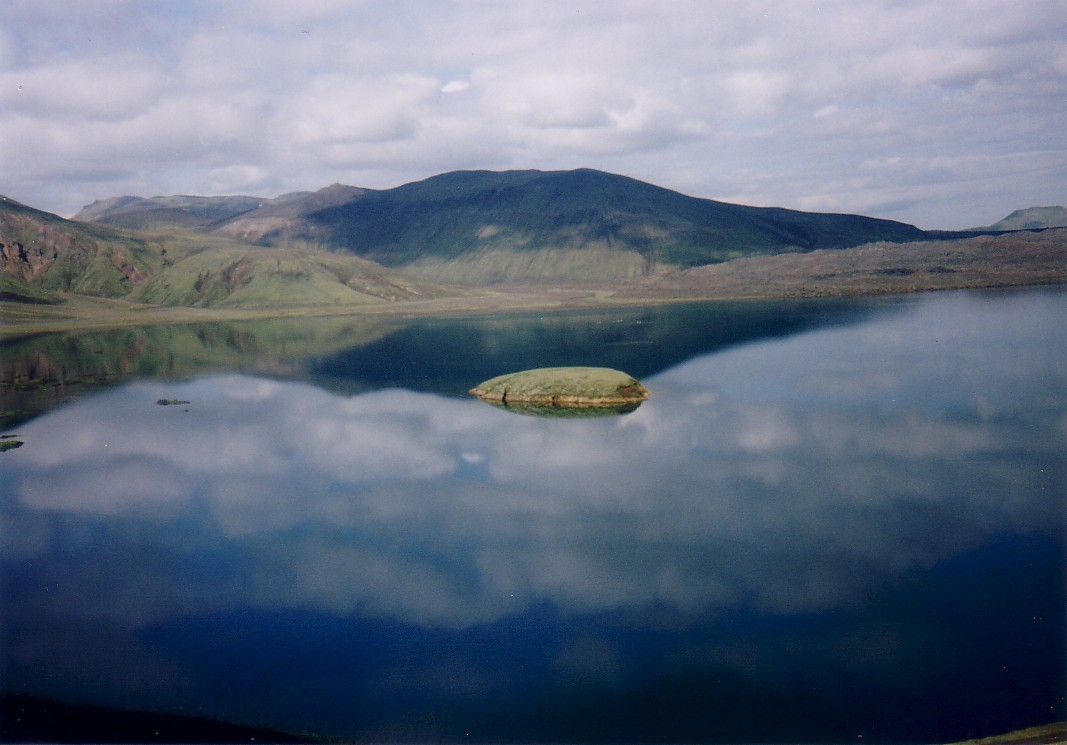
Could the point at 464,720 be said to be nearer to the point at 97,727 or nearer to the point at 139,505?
the point at 97,727

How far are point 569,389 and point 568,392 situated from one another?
394mm

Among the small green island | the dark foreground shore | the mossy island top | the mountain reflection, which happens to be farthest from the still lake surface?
the mossy island top

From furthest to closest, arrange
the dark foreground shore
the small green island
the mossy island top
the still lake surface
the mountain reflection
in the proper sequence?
1. the mossy island top
2. the small green island
3. the mountain reflection
4. the still lake surface
5. the dark foreground shore

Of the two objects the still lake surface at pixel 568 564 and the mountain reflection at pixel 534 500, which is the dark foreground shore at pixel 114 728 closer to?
the still lake surface at pixel 568 564

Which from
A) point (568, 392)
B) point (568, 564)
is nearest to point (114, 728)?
point (568, 564)

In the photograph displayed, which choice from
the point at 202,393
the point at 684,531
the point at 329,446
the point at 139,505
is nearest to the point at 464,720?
the point at 684,531

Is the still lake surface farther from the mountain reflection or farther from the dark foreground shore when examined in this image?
the dark foreground shore

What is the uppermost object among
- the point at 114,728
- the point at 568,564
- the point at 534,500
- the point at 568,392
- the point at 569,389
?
the point at 569,389

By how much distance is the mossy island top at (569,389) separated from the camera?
60.3 meters

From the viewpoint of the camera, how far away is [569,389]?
61.8 m

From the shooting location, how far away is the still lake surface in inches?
766

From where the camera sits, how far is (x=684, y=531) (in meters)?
29.9

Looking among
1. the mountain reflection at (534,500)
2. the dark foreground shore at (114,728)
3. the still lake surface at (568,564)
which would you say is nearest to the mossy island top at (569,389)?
the mountain reflection at (534,500)

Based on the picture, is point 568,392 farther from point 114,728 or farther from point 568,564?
point 114,728
